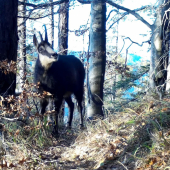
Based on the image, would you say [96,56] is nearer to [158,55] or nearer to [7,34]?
[158,55]

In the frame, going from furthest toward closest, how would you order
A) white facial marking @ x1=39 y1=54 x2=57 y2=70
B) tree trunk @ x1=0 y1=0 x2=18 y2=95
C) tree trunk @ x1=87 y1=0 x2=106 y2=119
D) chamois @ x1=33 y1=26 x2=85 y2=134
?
tree trunk @ x1=87 y1=0 x2=106 y2=119 < white facial marking @ x1=39 y1=54 x2=57 y2=70 < chamois @ x1=33 y1=26 x2=85 y2=134 < tree trunk @ x1=0 y1=0 x2=18 y2=95

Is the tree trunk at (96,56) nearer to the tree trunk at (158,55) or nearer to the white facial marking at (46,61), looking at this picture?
the tree trunk at (158,55)

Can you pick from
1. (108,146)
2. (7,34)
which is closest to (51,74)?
(7,34)

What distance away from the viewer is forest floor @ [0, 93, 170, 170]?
289cm

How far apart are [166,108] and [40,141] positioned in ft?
6.73

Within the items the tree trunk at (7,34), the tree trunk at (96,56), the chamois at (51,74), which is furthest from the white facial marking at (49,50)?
the tree trunk at (96,56)

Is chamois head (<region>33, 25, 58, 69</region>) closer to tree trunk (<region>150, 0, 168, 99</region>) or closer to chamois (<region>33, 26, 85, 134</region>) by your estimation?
chamois (<region>33, 26, 85, 134</region>)

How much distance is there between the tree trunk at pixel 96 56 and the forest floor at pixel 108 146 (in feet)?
6.10

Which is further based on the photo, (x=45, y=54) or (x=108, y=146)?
(x=45, y=54)

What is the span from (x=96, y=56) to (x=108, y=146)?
10.2 feet

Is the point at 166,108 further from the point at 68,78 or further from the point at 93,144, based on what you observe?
the point at 68,78

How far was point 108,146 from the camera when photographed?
3.31 metres

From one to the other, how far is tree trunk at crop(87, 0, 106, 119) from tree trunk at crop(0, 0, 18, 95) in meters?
2.06

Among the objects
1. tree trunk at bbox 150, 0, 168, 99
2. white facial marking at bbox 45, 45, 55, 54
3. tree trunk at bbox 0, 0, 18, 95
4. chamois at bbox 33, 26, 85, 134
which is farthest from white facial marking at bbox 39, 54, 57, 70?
tree trunk at bbox 150, 0, 168, 99
